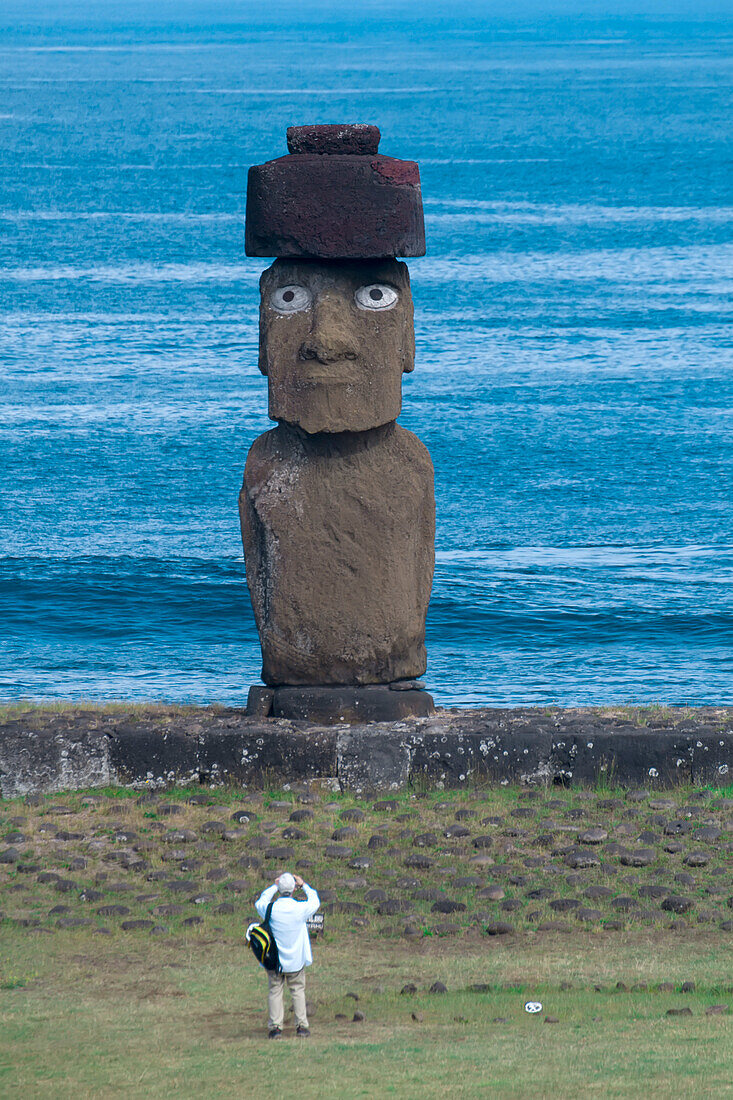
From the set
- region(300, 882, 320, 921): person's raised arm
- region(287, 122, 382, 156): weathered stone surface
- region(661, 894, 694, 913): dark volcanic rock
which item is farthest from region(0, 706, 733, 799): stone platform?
region(287, 122, 382, 156): weathered stone surface

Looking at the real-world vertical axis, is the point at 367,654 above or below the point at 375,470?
below

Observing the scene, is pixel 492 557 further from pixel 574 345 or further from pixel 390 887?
pixel 574 345

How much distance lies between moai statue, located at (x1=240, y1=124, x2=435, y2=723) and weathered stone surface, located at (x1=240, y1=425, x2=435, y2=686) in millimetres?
12

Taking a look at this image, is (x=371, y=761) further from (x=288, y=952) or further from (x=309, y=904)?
(x=288, y=952)

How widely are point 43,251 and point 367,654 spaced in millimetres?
45927

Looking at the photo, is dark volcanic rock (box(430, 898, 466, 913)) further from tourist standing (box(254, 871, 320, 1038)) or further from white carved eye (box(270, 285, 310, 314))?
white carved eye (box(270, 285, 310, 314))

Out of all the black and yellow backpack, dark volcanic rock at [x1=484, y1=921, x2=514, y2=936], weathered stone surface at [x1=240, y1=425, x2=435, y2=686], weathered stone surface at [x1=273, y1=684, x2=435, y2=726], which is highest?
weathered stone surface at [x1=240, y1=425, x2=435, y2=686]

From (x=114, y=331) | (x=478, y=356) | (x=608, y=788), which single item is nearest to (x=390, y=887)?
(x=608, y=788)

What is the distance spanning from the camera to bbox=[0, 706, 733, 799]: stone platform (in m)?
15.0

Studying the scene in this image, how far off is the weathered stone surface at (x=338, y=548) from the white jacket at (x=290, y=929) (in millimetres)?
5132

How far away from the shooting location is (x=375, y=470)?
15578mm

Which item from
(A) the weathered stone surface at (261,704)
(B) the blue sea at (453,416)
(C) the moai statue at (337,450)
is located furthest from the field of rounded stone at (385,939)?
(B) the blue sea at (453,416)

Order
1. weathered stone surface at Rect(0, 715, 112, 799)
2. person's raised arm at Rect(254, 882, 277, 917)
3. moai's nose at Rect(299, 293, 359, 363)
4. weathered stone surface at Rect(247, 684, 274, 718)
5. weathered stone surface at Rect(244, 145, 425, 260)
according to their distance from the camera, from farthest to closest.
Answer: weathered stone surface at Rect(247, 684, 274, 718) < weathered stone surface at Rect(0, 715, 112, 799) < moai's nose at Rect(299, 293, 359, 363) < weathered stone surface at Rect(244, 145, 425, 260) < person's raised arm at Rect(254, 882, 277, 917)

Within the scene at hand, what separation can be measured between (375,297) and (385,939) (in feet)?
18.5
